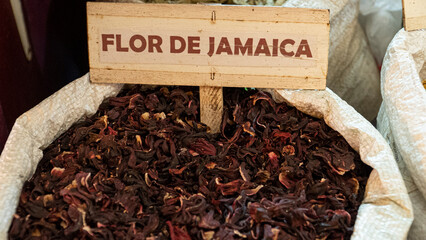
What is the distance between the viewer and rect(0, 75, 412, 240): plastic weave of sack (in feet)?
2.79

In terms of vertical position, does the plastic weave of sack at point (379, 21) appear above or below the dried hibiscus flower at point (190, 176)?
above

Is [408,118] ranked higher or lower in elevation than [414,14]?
lower

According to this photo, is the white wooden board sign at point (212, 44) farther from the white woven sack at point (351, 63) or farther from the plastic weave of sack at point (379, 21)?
the plastic weave of sack at point (379, 21)

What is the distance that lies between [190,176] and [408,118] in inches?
→ 20.4

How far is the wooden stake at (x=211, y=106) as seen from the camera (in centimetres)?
111

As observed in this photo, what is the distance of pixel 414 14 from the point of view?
1.21 m

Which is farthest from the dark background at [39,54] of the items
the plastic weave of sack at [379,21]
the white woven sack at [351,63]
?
the plastic weave of sack at [379,21]

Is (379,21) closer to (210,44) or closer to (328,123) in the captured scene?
(328,123)

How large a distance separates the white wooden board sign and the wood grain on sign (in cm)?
31

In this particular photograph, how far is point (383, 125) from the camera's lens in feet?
3.99

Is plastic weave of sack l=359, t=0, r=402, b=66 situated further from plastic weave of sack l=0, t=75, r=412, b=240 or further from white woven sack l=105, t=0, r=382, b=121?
plastic weave of sack l=0, t=75, r=412, b=240

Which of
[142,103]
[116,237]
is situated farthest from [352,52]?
[116,237]

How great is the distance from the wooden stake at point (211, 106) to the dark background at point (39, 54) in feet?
1.94

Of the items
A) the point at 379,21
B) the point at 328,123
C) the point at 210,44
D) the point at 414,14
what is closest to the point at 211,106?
the point at 210,44
